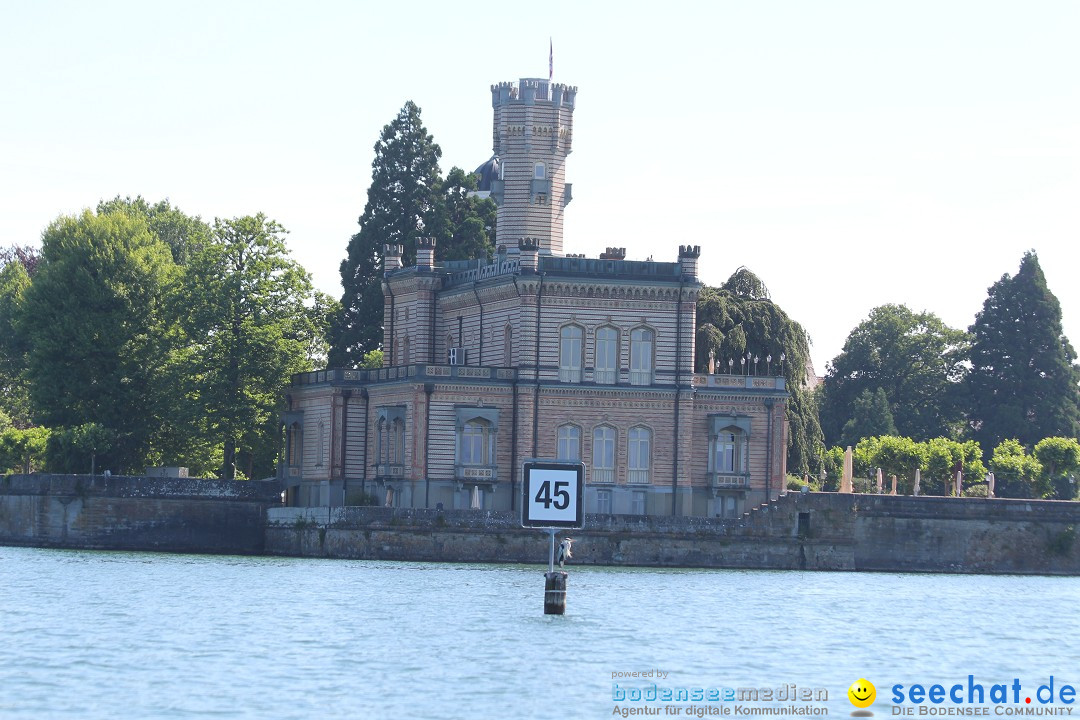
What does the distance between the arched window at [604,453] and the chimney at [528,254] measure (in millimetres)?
6124

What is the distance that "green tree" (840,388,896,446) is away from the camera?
109m

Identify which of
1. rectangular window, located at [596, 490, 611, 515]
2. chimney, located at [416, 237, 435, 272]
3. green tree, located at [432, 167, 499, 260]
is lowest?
rectangular window, located at [596, 490, 611, 515]

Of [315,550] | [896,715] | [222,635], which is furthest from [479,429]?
[896,715]

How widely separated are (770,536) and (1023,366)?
39356 millimetres

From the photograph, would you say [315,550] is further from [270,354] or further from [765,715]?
[765,715]

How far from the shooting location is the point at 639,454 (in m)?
75.2

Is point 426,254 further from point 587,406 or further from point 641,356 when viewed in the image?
point 641,356

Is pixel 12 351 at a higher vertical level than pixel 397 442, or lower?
higher

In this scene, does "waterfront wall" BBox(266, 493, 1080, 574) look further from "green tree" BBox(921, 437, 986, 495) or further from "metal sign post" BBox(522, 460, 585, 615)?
"metal sign post" BBox(522, 460, 585, 615)

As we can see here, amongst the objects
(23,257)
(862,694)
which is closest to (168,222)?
(23,257)

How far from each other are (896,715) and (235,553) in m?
44.3

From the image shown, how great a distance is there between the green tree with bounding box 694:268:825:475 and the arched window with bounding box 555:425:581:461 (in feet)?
38.8

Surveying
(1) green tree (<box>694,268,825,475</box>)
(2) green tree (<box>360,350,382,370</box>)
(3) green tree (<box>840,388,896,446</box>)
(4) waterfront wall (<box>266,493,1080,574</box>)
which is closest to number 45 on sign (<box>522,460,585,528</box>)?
(4) waterfront wall (<box>266,493,1080,574</box>)

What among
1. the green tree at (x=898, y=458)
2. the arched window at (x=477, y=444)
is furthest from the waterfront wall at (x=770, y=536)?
the green tree at (x=898, y=458)
